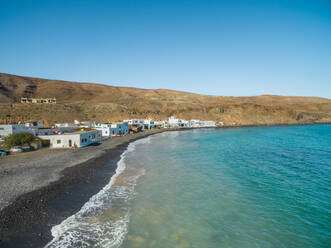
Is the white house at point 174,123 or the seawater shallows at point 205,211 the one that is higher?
the white house at point 174,123

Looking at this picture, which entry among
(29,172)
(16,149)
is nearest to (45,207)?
(29,172)

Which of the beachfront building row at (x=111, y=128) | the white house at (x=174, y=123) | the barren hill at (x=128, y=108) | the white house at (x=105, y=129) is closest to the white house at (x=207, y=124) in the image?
the barren hill at (x=128, y=108)

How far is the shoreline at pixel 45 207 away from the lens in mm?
8938

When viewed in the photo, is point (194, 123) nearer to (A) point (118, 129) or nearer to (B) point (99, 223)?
(A) point (118, 129)

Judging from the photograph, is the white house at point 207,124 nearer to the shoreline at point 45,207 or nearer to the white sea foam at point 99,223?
the shoreline at point 45,207

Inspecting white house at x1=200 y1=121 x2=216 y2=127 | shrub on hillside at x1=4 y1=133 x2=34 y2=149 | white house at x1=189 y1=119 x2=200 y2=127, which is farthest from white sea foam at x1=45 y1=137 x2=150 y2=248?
white house at x1=200 y1=121 x2=216 y2=127

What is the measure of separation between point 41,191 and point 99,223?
6262mm

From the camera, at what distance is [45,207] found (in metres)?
11.7

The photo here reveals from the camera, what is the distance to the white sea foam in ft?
29.0

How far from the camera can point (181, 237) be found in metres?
9.32

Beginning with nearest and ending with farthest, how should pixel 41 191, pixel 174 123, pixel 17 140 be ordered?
pixel 41 191, pixel 17 140, pixel 174 123

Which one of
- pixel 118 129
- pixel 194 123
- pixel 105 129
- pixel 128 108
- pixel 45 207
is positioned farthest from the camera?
pixel 194 123

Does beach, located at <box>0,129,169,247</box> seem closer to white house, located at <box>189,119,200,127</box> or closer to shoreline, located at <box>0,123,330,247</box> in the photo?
shoreline, located at <box>0,123,330,247</box>

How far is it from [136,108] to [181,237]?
96113 mm
